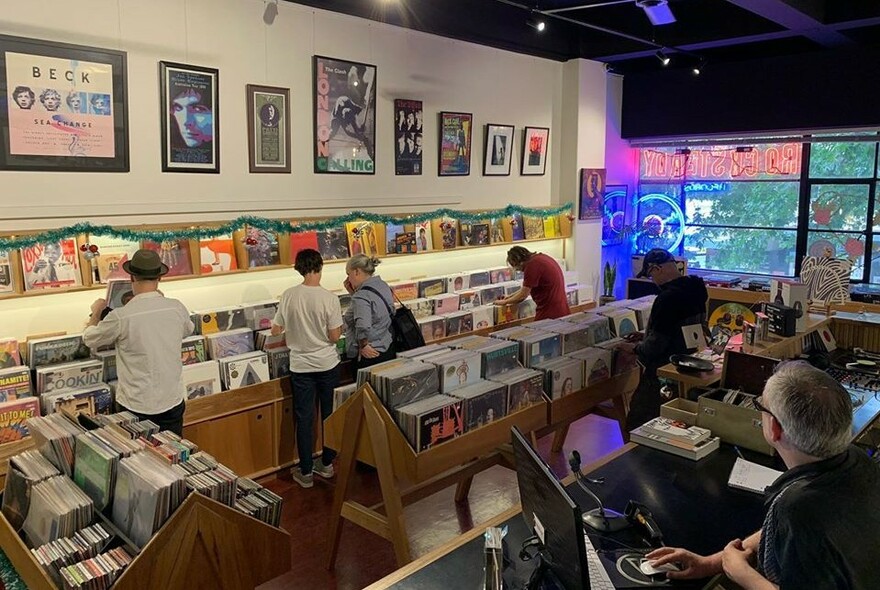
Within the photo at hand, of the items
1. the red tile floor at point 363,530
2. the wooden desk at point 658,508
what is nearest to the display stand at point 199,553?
the wooden desk at point 658,508

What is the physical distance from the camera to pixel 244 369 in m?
4.79

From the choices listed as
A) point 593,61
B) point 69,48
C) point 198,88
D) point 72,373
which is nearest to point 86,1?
point 69,48

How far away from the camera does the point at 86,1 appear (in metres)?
4.36

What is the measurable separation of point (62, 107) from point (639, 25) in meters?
5.94

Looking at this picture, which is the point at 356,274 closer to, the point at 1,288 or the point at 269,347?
the point at 269,347

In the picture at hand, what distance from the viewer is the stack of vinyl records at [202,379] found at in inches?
178

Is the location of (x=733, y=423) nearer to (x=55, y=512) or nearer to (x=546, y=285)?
(x=546, y=285)

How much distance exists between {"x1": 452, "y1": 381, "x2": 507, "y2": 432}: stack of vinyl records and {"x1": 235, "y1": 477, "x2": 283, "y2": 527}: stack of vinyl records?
1210 millimetres

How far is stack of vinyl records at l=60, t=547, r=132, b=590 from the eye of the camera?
2.20m

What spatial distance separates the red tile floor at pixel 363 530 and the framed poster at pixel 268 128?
2.38 metres

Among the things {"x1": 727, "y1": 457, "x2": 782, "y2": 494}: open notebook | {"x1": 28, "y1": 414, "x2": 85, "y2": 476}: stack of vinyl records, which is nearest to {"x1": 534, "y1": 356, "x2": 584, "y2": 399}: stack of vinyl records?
{"x1": 727, "y1": 457, "x2": 782, "y2": 494}: open notebook

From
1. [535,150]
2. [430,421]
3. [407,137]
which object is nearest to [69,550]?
[430,421]

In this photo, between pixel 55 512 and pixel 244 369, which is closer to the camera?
pixel 55 512

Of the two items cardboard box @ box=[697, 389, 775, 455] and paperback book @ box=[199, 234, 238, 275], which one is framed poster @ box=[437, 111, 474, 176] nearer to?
paperback book @ box=[199, 234, 238, 275]
